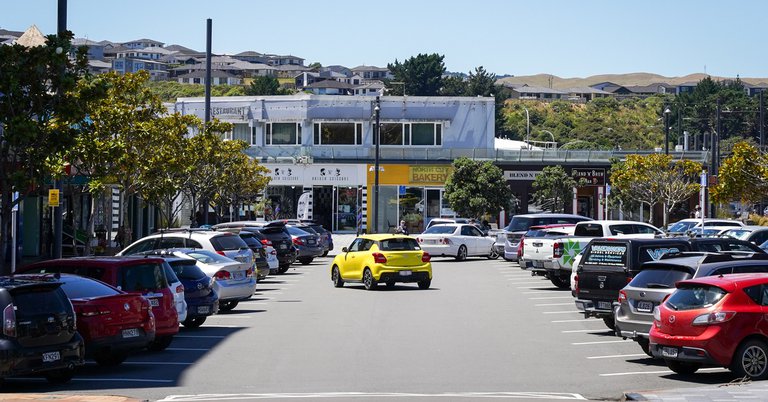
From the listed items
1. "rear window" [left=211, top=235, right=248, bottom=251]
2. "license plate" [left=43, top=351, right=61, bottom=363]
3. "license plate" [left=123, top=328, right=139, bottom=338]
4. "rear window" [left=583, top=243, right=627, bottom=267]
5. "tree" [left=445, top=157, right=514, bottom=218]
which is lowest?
"license plate" [left=43, top=351, right=61, bottom=363]

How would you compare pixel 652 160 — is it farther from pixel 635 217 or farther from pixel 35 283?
pixel 35 283

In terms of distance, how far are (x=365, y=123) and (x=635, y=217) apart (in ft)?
62.3

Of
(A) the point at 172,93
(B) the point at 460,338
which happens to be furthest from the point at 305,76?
(B) the point at 460,338

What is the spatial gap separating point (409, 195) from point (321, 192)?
19.2ft

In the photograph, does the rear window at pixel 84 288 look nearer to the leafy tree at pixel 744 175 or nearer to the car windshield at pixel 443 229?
the leafy tree at pixel 744 175

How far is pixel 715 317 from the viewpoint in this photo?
625 inches

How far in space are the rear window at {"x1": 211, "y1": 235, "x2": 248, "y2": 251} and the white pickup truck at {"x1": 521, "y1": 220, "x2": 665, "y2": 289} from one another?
9.00 metres

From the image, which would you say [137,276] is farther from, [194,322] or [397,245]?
[397,245]

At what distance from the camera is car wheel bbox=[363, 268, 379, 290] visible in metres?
33.1

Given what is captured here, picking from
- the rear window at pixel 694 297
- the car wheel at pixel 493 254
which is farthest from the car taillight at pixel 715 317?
the car wheel at pixel 493 254

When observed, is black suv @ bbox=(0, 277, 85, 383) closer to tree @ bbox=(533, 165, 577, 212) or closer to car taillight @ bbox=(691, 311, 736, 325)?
car taillight @ bbox=(691, 311, 736, 325)

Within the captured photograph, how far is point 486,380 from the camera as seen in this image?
16422 mm

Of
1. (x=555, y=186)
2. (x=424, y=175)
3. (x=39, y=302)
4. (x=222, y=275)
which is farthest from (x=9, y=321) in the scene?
(x=424, y=175)

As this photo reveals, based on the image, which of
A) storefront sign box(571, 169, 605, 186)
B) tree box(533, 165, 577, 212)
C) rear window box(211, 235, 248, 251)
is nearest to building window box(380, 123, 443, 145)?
tree box(533, 165, 577, 212)
